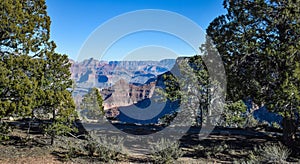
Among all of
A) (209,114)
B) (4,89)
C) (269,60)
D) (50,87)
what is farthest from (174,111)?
(4,89)

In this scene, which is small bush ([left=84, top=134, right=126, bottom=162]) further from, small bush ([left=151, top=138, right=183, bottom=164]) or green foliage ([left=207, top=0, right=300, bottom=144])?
green foliage ([left=207, top=0, right=300, bottom=144])

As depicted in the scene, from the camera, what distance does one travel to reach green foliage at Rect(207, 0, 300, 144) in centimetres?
1141

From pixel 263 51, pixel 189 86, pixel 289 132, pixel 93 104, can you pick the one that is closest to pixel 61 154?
pixel 263 51

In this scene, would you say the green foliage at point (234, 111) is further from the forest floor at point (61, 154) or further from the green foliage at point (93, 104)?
the green foliage at point (93, 104)

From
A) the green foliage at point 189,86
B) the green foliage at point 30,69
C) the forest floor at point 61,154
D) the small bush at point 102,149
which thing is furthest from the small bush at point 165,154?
the green foliage at point 189,86

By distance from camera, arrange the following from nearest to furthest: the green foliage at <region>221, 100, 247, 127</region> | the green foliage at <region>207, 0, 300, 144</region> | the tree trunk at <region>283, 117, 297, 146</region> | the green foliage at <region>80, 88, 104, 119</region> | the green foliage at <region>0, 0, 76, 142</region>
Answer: the green foliage at <region>0, 0, 76, 142</region> < the green foliage at <region>207, 0, 300, 144</region> < the tree trunk at <region>283, 117, 297, 146</region> < the green foliage at <region>221, 100, 247, 127</region> < the green foliage at <region>80, 88, 104, 119</region>

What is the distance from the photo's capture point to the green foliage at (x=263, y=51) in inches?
449

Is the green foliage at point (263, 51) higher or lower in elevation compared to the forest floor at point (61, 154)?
higher

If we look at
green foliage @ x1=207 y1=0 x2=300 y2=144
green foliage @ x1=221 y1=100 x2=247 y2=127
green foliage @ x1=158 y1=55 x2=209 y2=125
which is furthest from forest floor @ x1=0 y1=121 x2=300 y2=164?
green foliage @ x1=158 y1=55 x2=209 y2=125

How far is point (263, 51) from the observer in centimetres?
1240

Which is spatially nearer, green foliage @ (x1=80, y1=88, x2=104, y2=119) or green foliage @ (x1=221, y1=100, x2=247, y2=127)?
green foliage @ (x1=221, y1=100, x2=247, y2=127)

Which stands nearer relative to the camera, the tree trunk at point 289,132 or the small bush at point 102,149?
the small bush at point 102,149

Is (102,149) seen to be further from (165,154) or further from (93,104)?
(93,104)

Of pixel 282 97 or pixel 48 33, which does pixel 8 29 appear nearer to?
pixel 48 33
